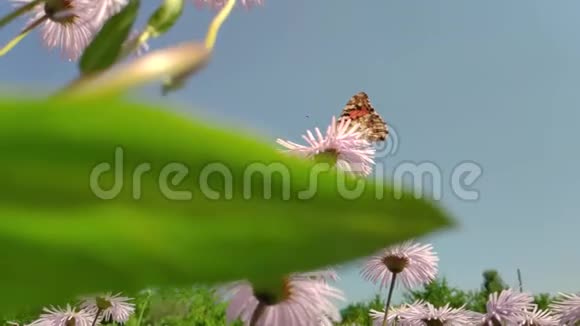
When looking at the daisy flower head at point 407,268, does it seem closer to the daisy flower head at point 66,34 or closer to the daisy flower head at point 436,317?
the daisy flower head at point 436,317

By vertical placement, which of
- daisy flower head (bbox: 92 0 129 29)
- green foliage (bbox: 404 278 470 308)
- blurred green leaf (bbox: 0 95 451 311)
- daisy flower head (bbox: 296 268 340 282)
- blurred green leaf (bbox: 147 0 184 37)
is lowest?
blurred green leaf (bbox: 0 95 451 311)

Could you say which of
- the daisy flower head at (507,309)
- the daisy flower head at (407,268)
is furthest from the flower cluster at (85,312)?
the daisy flower head at (507,309)

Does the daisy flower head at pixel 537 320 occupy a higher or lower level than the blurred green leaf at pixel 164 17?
higher

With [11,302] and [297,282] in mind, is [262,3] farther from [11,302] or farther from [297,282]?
[11,302]

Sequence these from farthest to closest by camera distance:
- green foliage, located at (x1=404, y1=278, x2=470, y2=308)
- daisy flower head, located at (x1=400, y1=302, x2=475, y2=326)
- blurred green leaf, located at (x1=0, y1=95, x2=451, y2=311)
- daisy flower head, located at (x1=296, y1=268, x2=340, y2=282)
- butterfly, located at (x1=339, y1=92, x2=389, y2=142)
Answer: green foliage, located at (x1=404, y1=278, x2=470, y2=308)
daisy flower head, located at (x1=400, y1=302, x2=475, y2=326)
butterfly, located at (x1=339, y1=92, x2=389, y2=142)
daisy flower head, located at (x1=296, y1=268, x2=340, y2=282)
blurred green leaf, located at (x1=0, y1=95, x2=451, y2=311)

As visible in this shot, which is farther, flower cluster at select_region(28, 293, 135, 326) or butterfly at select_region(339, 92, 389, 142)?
flower cluster at select_region(28, 293, 135, 326)

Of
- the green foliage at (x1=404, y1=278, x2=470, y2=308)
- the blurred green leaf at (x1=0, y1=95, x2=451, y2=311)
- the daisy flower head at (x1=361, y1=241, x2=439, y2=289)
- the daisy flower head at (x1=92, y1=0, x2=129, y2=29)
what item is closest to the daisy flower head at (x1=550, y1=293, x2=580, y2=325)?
the daisy flower head at (x1=361, y1=241, x2=439, y2=289)

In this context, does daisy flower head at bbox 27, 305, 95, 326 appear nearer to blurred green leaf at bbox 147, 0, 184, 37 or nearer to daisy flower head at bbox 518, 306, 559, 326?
daisy flower head at bbox 518, 306, 559, 326

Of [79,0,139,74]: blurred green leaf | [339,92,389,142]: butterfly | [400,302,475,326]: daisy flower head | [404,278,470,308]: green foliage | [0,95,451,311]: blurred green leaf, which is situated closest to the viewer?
[0,95,451,311]: blurred green leaf
